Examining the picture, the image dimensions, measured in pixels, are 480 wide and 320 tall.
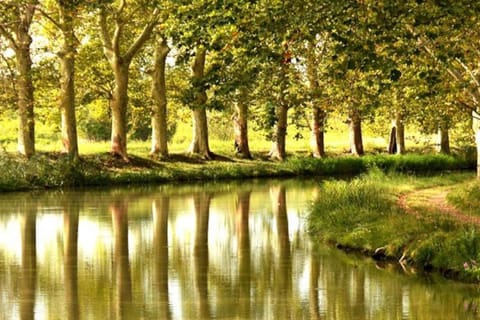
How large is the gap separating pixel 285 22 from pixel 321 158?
122 ft

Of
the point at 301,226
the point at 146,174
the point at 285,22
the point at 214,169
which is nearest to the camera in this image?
the point at 285,22

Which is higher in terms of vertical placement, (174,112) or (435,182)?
(174,112)

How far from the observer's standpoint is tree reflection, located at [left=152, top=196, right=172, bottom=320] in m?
16.5

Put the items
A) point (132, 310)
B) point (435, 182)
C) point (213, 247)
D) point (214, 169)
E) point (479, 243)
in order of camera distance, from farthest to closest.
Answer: point (214, 169) → point (435, 182) → point (213, 247) → point (479, 243) → point (132, 310)

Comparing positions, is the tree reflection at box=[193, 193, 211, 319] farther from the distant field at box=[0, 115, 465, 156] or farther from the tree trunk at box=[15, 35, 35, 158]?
the distant field at box=[0, 115, 465, 156]

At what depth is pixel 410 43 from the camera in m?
24.2

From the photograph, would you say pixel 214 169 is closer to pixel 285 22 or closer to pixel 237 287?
pixel 285 22

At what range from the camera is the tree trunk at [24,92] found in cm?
4509

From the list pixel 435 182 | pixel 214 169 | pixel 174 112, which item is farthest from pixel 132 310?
pixel 174 112

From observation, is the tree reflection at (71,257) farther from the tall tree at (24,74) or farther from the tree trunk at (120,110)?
the tree trunk at (120,110)

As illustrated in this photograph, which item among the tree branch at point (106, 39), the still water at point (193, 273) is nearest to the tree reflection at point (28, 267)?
the still water at point (193, 273)

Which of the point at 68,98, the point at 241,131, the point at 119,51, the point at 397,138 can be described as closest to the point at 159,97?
the point at 119,51

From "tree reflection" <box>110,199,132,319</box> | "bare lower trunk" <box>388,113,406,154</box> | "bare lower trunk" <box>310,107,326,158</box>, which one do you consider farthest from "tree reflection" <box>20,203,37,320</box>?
"bare lower trunk" <box>388,113,406,154</box>

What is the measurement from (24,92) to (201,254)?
24.9m
